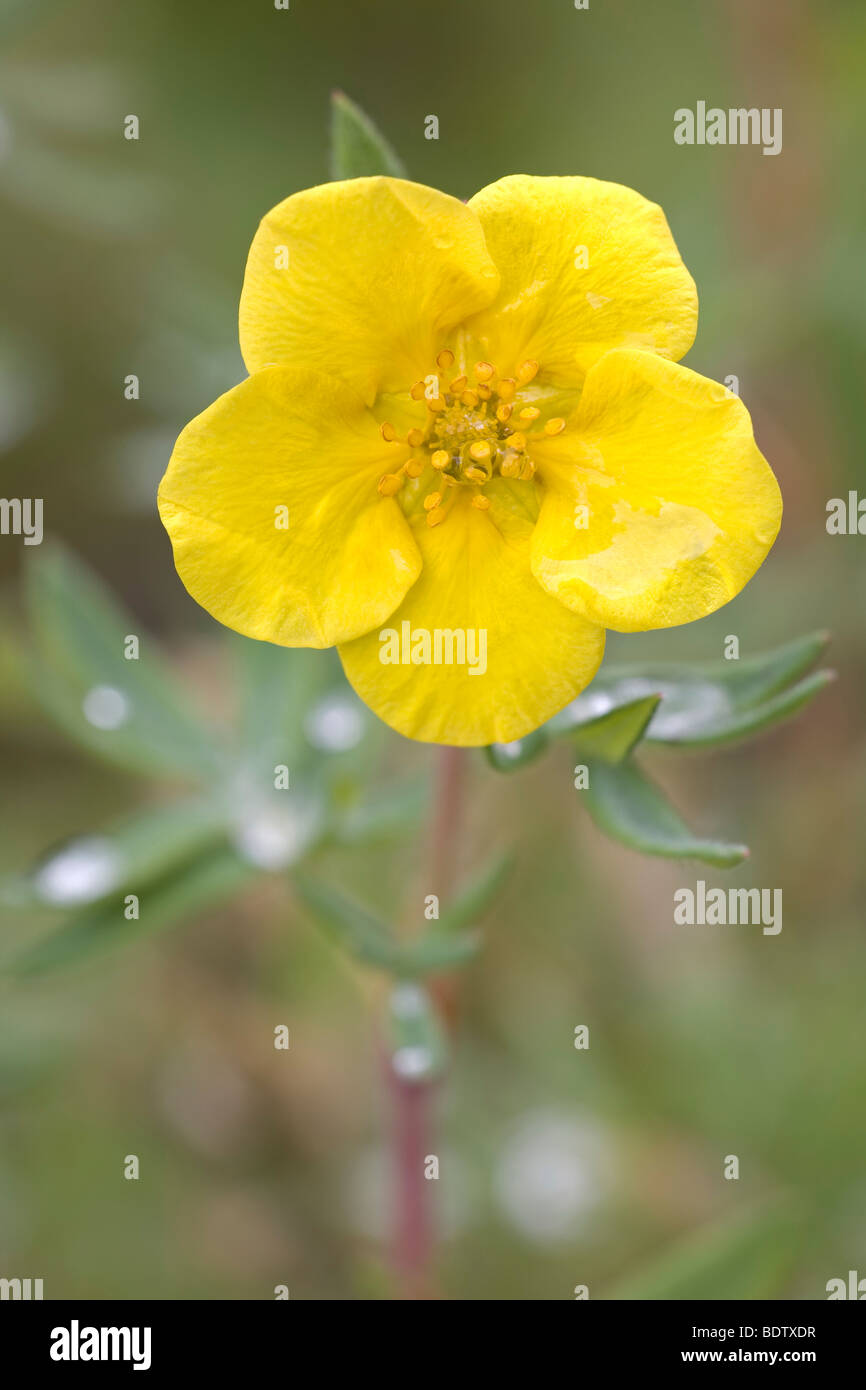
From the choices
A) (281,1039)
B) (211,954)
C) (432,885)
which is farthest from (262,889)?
(432,885)

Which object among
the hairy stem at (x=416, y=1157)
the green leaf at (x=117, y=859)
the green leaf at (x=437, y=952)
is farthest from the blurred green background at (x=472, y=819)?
the green leaf at (x=437, y=952)

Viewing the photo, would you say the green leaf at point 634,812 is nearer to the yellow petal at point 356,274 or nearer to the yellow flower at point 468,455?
the yellow flower at point 468,455

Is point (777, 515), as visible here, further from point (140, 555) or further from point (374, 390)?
point (140, 555)

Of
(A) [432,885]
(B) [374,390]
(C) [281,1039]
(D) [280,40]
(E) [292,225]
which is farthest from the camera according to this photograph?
(D) [280,40]

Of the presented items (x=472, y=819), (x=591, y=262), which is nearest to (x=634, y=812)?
(x=591, y=262)

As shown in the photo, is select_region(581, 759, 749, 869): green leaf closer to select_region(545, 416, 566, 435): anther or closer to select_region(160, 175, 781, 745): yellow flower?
select_region(160, 175, 781, 745): yellow flower

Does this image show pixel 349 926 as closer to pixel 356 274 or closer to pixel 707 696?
pixel 707 696

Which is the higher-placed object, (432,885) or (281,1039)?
(432,885)
